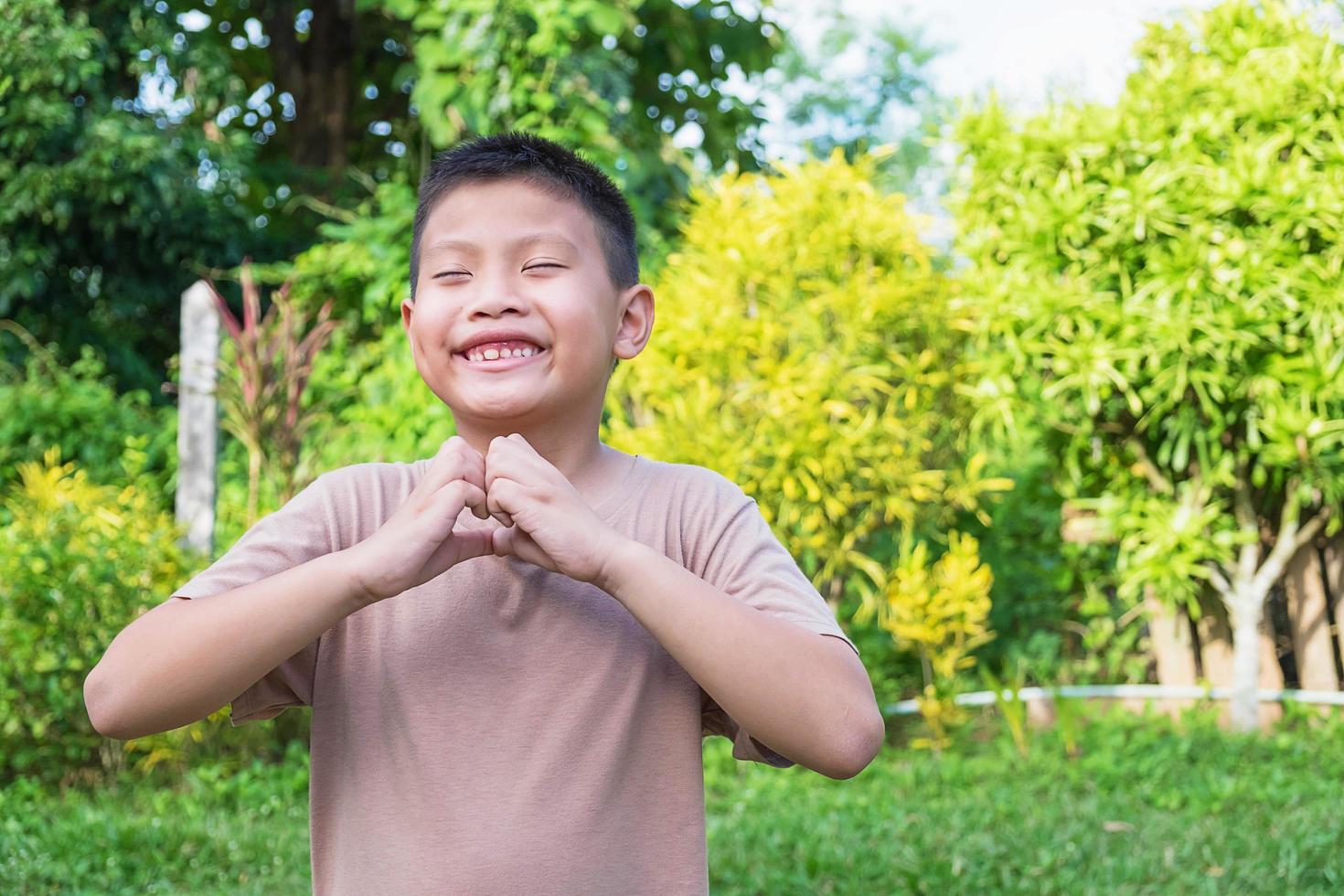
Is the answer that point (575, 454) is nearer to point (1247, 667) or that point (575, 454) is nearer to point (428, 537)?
point (428, 537)

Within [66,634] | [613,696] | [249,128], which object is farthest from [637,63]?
[613,696]

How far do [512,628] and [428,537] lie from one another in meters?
0.17

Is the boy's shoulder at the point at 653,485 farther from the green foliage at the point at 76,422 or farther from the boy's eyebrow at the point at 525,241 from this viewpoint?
the green foliage at the point at 76,422

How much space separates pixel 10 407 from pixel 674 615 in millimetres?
6004

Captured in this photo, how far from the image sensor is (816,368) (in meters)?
5.14

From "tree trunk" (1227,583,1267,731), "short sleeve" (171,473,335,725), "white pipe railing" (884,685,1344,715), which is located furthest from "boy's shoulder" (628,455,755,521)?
"tree trunk" (1227,583,1267,731)

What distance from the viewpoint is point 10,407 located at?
20.4ft

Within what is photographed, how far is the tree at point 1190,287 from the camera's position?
4.87m

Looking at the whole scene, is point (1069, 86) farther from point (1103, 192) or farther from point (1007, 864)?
point (1007, 864)

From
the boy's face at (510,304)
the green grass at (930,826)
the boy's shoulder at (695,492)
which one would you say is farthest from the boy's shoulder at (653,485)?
the green grass at (930,826)

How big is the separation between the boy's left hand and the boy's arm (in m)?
0.02

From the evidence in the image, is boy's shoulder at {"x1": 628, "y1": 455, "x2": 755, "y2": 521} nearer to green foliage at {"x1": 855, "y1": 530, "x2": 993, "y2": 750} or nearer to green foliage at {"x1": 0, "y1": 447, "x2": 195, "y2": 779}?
green foliage at {"x1": 0, "y1": 447, "x2": 195, "y2": 779}

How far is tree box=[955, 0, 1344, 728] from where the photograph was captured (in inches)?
192

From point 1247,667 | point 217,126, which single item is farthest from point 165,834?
point 217,126
